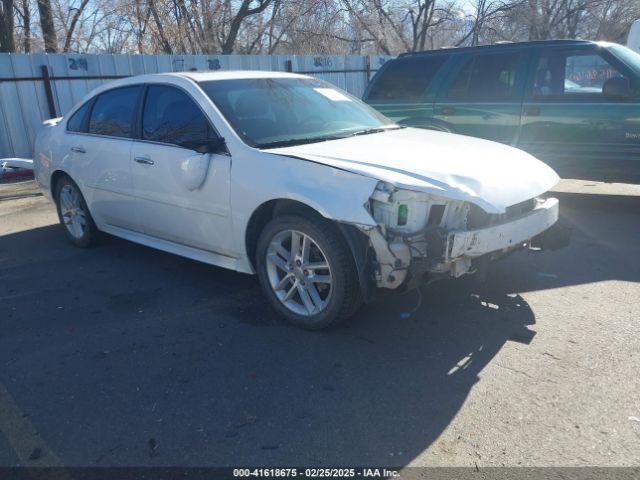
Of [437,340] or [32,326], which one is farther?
[32,326]

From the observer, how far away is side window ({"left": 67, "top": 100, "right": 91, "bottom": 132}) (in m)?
5.95

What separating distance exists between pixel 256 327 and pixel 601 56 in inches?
203

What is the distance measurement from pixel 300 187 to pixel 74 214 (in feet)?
11.4

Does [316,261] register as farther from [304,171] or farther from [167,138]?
[167,138]

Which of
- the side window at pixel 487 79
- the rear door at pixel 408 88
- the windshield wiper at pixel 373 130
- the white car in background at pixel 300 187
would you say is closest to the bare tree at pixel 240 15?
the rear door at pixel 408 88

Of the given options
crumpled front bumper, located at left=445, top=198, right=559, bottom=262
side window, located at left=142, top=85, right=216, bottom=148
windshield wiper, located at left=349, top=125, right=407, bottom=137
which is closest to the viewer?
crumpled front bumper, located at left=445, top=198, right=559, bottom=262

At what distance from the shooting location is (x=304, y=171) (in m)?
3.81

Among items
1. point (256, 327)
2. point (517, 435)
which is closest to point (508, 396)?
point (517, 435)

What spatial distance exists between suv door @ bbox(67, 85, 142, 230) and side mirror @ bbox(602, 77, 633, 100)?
16.0ft

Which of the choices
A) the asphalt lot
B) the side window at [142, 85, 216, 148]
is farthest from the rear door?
the side window at [142, 85, 216, 148]

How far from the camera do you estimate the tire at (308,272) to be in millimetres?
3754

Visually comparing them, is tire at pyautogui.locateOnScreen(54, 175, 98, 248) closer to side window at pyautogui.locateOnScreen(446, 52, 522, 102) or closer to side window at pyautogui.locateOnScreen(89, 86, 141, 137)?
side window at pyautogui.locateOnScreen(89, 86, 141, 137)

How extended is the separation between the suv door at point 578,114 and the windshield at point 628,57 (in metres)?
0.09

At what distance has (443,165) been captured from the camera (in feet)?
12.4
